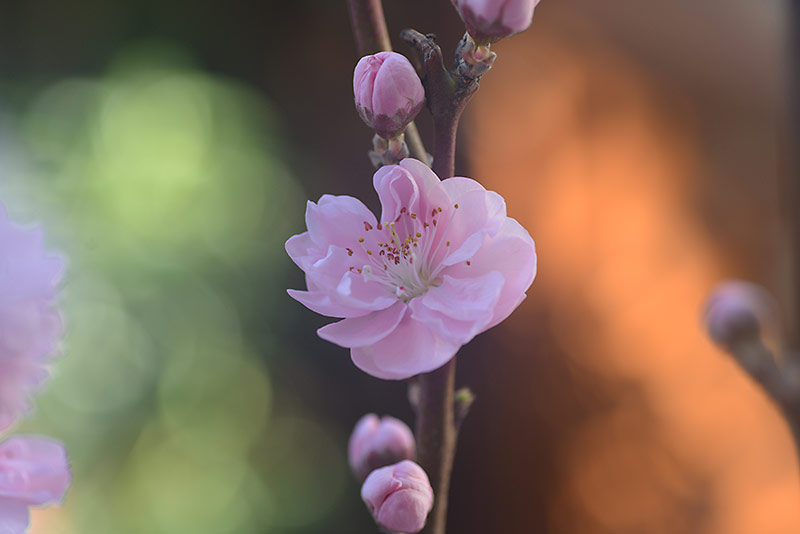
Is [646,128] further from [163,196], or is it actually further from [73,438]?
[73,438]

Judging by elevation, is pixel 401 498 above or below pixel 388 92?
below

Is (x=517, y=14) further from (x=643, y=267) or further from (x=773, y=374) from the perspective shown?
(x=643, y=267)

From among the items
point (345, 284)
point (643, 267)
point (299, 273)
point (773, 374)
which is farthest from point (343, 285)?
point (643, 267)

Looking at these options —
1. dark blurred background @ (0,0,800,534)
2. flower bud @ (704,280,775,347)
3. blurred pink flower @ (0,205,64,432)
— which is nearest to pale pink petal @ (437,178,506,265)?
blurred pink flower @ (0,205,64,432)

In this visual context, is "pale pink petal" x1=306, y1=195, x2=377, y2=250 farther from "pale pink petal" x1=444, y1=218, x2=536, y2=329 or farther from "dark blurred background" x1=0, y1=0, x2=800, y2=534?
"dark blurred background" x1=0, y1=0, x2=800, y2=534

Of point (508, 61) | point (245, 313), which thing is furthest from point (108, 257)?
point (508, 61)
